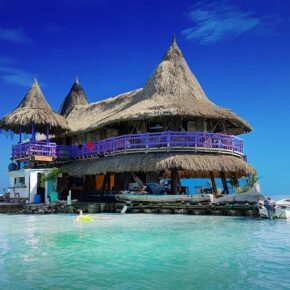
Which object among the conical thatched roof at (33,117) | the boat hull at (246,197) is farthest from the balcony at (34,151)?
the boat hull at (246,197)

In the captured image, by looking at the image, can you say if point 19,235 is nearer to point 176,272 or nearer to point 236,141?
point 176,272

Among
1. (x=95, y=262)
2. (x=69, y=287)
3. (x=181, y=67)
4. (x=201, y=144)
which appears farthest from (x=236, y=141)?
(x=69, y=287)

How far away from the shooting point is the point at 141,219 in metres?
14.3

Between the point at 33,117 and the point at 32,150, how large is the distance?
1733 mm

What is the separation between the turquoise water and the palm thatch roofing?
7.15 metres

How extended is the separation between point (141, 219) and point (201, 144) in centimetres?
507

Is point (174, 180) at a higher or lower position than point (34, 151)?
lower

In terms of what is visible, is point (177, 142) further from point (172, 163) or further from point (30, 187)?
point (30, 187)

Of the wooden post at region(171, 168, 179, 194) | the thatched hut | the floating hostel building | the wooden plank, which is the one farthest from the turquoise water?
the wooden plank

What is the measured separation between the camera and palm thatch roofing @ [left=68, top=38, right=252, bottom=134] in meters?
18.3

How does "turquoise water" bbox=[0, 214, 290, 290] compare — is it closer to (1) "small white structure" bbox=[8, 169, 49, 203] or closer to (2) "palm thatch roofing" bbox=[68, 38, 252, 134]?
(2) "palm thatch roofing" bbox=[68, 38, 252, 134]

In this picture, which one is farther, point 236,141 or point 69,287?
point 236,141

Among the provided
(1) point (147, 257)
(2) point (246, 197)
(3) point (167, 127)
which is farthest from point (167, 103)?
(1) point (147, 257)

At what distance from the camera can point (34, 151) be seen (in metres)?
20.9
